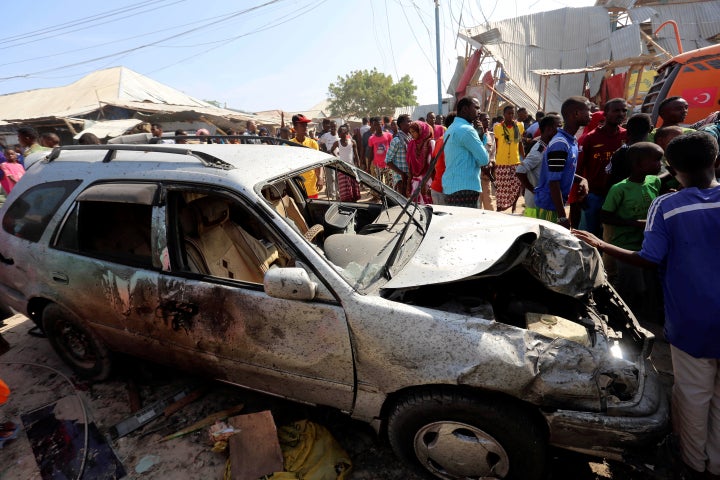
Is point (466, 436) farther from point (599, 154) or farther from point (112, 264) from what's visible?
point (599, 154)

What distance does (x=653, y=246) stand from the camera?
1754 mm

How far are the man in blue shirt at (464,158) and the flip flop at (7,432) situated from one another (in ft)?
14.0

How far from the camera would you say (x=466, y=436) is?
181 cm

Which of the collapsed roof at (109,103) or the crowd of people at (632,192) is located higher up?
the collapsed roof at (109,103)

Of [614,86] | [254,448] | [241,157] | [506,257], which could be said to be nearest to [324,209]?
[241,157]

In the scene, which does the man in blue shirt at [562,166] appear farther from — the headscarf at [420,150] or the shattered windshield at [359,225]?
the headscarf at [420,150]

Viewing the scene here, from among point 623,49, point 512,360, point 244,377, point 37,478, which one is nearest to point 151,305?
point 244,377

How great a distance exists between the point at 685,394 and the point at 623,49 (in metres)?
20.4

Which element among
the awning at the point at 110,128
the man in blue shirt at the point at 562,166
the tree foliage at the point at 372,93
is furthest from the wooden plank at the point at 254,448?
the tree foliage at the point at 372,93

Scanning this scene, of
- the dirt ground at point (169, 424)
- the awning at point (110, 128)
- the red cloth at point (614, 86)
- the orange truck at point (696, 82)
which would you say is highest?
the red cloth at point (614, 86)

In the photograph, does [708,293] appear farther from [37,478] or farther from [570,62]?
[570,62]

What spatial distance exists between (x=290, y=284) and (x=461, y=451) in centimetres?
120

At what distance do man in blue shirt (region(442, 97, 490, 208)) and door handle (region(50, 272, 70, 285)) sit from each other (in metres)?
3.45

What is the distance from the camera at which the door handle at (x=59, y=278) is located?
2562 mm
